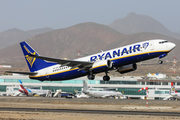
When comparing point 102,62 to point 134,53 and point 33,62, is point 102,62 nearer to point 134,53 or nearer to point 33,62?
point 134,53

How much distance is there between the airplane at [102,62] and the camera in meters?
52.0

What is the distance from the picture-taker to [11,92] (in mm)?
140250

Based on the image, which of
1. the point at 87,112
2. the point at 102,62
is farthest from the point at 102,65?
the point at 87,112

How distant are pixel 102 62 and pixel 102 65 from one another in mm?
624

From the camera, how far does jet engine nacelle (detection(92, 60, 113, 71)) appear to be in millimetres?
54500

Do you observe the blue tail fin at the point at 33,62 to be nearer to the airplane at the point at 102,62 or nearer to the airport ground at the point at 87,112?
the airplane at the point at 102,62

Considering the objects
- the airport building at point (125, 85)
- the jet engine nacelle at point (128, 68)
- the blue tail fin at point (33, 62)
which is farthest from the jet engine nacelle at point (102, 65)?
the airport building at point (125, 85)

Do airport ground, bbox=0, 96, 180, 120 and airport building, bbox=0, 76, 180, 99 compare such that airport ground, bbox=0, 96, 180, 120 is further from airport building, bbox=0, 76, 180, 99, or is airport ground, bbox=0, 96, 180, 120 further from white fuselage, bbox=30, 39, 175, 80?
airport building, bbox=0, 76, 180, 99

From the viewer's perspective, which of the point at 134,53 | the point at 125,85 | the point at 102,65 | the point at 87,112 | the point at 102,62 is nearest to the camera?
the point at 87,112

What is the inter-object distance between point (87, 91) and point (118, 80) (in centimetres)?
4990

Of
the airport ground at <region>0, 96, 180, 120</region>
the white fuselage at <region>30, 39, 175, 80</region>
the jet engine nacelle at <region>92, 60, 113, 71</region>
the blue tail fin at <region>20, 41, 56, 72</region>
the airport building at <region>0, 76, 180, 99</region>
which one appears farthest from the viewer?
the airport building at <region>0, 76, 180, 99</region>

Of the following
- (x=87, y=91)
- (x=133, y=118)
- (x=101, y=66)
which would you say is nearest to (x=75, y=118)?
(x=133, y=118)

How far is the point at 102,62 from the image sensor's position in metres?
55.2

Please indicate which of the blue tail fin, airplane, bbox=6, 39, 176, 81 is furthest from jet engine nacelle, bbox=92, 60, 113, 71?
the blue tail fin
